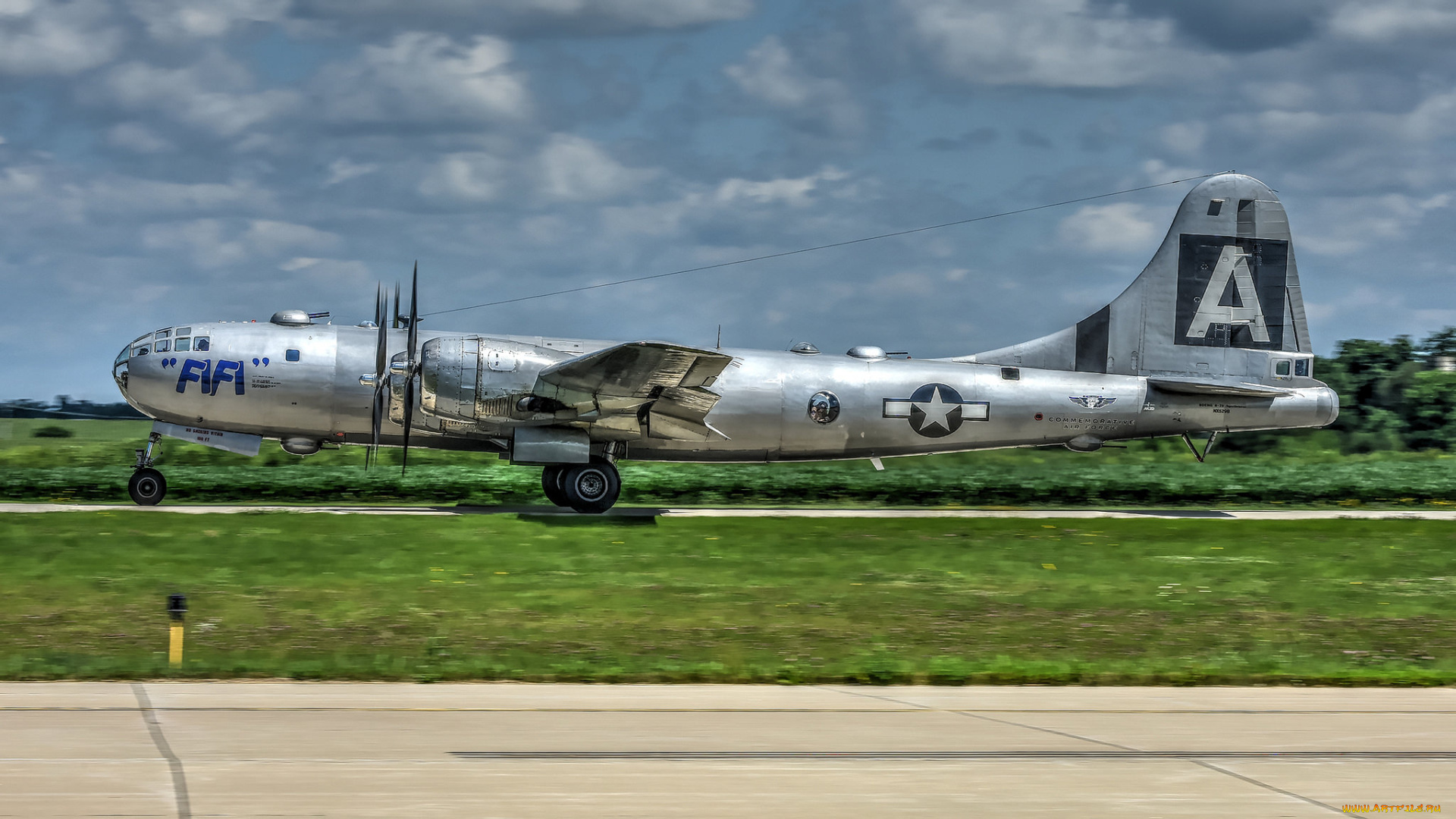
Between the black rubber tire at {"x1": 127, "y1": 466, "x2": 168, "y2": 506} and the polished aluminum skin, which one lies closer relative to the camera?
the polished aluminum skin

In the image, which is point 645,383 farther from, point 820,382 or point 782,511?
point 782,511

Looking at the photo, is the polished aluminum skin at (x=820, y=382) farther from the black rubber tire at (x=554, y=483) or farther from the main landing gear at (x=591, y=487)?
the black rubber tire at (x=554, y=483)

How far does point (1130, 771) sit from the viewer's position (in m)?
9.22

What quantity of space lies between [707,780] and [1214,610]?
40.0 ft

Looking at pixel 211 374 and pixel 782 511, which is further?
pixel 782 511

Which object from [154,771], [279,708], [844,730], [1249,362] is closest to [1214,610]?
[844,730]

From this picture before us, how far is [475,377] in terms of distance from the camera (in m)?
27.6

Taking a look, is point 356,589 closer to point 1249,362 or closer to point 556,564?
point 556,564

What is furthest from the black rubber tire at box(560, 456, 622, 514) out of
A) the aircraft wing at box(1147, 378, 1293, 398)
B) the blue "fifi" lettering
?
the aircraft wing at box(1147, 378, 1293, 398)

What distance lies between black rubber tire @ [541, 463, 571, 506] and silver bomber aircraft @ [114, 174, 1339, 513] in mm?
45

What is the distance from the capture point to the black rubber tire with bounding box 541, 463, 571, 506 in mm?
30109

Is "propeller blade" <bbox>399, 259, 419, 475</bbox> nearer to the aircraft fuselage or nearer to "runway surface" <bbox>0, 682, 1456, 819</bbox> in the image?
the aircraft fuselage

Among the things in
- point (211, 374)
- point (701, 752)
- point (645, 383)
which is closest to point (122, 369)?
point (211, 374)

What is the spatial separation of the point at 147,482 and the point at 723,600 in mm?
17041
